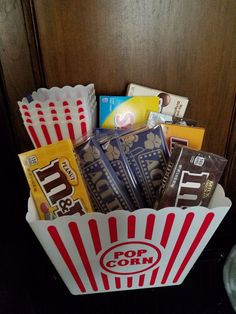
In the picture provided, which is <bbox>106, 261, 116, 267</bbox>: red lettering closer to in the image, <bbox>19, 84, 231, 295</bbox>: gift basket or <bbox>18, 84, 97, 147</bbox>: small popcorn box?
<bbox>19, 84, 231, 295</bbox>: gift basket

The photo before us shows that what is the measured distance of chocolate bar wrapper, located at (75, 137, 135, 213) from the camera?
590mm

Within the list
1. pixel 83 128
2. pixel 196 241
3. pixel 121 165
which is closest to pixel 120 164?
pixel 121 165

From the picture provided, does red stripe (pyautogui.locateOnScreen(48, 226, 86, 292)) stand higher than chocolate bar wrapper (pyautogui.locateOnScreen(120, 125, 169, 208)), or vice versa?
chocolate bar wrapper (pyautogui.locateOnScreen(120, 125, 169, 208))

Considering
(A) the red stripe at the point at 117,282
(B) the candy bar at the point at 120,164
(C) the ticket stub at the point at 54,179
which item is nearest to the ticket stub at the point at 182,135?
(B) the candy bar at the point at 120,164

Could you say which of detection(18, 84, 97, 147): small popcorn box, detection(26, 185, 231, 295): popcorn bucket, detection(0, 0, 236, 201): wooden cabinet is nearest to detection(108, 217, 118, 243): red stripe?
detection(26, 185, 231, 295): popcorn bucket

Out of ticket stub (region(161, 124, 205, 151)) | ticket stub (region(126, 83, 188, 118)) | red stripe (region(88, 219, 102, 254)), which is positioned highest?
ticket stub (region(126, 83, 188, 118))

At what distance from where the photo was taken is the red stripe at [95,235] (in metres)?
0.51

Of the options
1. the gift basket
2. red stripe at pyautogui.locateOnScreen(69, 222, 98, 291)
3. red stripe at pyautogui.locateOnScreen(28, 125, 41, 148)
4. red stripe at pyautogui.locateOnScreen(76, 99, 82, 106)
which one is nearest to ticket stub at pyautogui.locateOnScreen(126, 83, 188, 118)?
the gift basket

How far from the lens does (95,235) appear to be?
0.53 meters

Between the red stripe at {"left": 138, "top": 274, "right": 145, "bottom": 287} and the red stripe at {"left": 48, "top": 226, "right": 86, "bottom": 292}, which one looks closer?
the red stripe at {"left": 48, "top": 226, "right": 86, "bottom": 292}

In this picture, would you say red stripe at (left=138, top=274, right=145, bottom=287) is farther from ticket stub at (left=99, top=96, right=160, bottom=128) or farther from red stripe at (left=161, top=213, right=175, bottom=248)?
ticket stub at (left=99, top=96, right=160, bottom=128)

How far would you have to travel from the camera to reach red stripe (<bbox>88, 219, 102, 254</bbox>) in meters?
0.51

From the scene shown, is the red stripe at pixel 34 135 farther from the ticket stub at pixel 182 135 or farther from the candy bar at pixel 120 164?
the ticket stub at pixel 182 135

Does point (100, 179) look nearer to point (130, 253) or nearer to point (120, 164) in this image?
point (120, 164)
